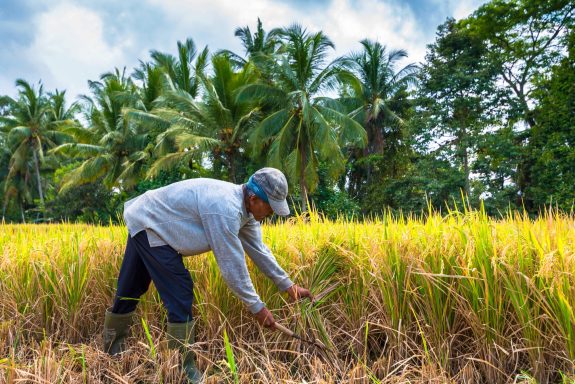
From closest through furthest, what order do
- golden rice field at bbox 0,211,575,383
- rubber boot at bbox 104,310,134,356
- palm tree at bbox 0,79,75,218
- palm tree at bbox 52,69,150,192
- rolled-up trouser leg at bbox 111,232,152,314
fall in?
golden rice field at bbox 0,211,575,383 → rolled-up trouser leg at bbox 111,232,152,314 → rubber boot at bbox 104,310,134,356 → palm tree at bbox 52,69,150,192 → palm tree at bbox 0,79,75,218

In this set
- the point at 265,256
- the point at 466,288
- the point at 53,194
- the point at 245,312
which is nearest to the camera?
the point at 466,288

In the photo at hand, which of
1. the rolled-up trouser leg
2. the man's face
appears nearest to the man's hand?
the man's face

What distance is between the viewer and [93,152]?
2127 cm

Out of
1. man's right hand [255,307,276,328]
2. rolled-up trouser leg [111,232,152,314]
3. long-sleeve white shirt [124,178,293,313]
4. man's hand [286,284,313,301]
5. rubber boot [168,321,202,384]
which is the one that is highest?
long-sleeve white shirt [124,178,293,313]

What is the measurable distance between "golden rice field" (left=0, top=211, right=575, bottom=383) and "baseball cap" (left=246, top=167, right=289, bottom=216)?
698 mm

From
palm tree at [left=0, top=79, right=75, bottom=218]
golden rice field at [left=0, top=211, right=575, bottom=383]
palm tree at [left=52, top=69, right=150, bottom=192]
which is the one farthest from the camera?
palm tree at [left=0, top=79, right=75, bottom=218]

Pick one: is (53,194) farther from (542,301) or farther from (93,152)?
(542,301)

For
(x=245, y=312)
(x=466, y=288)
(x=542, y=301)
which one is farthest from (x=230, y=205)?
(x=542, y=301)

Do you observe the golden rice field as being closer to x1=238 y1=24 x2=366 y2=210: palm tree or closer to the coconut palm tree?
x1=238 y1=24 x2=366 y2=210: palm tree

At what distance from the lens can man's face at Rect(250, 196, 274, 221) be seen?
221 cm

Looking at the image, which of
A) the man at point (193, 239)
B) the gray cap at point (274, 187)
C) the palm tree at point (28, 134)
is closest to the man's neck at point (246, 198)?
the man at point (193, 239)

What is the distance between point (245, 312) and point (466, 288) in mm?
1353

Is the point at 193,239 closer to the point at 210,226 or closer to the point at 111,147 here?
the point at 210,226

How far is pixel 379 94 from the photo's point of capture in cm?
2111
